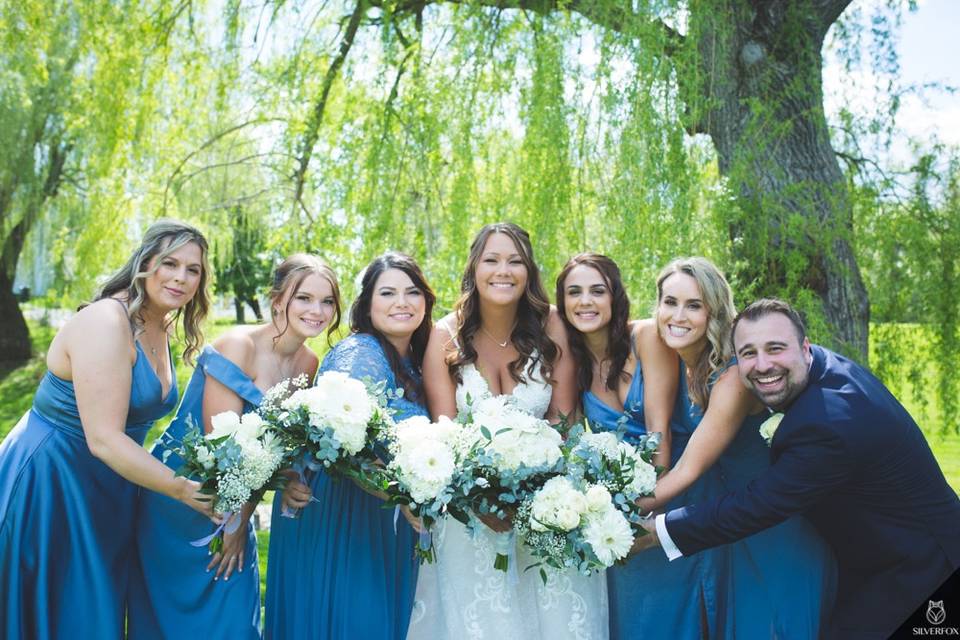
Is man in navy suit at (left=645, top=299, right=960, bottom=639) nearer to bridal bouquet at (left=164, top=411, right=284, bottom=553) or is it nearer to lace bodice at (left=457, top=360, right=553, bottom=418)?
lace bodice at (left=457, top=360, right=553, bottom=418)

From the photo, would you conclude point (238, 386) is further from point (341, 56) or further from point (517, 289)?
point (341, 56)

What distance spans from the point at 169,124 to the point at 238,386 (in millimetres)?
4016

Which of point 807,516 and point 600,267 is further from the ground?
point 600,267

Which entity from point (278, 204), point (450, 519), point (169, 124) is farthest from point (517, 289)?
point (169, 124)

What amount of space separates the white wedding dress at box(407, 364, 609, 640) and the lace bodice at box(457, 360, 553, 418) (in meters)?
0.39

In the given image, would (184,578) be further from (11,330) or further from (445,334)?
(11,330)

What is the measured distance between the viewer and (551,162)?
5012 millimetres

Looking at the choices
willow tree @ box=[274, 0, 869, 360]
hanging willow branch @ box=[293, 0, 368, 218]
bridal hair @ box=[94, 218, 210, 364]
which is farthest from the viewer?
hanging willow branch @ box=[293, 0, 368, 218]

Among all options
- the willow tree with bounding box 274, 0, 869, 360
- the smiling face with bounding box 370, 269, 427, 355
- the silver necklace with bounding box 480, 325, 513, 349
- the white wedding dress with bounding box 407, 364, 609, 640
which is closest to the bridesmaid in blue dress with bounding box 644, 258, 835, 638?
the white wedding dress with bounding box 407, 364, 609, 640

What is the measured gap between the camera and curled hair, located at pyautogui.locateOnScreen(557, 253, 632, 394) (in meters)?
3.68

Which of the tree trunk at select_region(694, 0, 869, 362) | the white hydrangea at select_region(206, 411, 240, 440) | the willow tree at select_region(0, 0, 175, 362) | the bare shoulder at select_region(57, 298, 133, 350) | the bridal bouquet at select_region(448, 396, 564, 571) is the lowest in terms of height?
the bridal bouquet at select_region(448, 396, 564, 571)

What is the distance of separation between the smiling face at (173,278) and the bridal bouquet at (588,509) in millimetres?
1567

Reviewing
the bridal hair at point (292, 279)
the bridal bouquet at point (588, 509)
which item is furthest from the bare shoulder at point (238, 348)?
the bridal bouquet at point (588, 509)

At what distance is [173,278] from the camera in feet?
11.0
